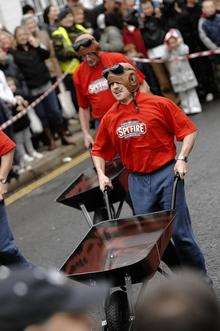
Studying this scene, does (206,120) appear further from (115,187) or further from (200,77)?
(115,187)

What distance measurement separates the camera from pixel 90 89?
6.48 m

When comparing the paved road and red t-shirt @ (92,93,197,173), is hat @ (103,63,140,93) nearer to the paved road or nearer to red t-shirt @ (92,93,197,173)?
red t-shirt @ (92,93,197,173)

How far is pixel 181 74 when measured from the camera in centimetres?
1138

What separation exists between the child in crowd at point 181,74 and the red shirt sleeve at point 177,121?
656 cm

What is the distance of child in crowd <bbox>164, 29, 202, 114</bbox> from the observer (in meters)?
11.1

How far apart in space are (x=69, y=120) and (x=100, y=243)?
7637 millimetres

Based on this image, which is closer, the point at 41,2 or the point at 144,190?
the point at 144,190

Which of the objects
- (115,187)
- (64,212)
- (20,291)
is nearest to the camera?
(20,291)

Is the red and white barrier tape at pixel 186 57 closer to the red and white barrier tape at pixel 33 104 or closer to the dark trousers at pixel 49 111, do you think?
the red and white barrier tape at pixel 33 104

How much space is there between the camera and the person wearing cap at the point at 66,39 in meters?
10.5

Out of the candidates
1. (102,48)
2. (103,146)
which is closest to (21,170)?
(102,48)

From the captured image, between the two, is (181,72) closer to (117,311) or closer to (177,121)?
(177,121)

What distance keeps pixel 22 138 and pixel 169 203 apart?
545cm

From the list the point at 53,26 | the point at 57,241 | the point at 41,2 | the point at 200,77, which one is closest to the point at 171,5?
the point at 200,77
